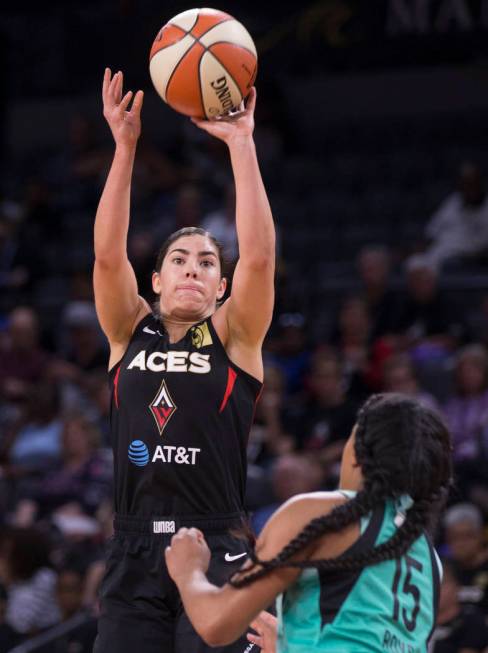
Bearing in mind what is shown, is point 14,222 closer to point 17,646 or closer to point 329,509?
point 17,646

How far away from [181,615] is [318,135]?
37.7 feet

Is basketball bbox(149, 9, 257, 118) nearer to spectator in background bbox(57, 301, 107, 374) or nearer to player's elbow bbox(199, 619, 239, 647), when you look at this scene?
player's elbow bbox(199, 619, 239, 647)

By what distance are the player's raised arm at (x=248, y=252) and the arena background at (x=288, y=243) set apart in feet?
9.73

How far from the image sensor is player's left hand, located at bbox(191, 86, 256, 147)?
439 centimetres

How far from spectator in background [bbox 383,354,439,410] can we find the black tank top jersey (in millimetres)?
4345

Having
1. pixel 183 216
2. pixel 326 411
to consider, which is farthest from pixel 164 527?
pixel 183 216

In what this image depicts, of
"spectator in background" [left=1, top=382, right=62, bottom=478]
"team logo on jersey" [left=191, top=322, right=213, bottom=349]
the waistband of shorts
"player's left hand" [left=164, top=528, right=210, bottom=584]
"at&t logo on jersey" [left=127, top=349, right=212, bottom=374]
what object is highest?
"team logo on jersey" [left=191, top=322, right=213, bottom=349]

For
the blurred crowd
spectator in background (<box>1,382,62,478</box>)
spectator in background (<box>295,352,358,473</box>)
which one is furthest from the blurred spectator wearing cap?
spectator in background (<box>1,382,62,478</box>)

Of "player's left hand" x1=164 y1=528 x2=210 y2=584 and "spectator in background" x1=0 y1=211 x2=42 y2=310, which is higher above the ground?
"player's left hand" x1=164 y1=528 x2=210 y2=584

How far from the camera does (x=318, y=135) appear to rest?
15.1 metres

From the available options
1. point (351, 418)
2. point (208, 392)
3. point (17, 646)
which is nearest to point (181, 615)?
point (208, 392)

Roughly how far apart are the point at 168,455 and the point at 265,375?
522 cm

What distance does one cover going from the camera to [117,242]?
4.50 m

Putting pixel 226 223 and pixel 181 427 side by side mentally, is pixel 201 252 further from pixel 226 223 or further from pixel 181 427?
pixel 226 223
